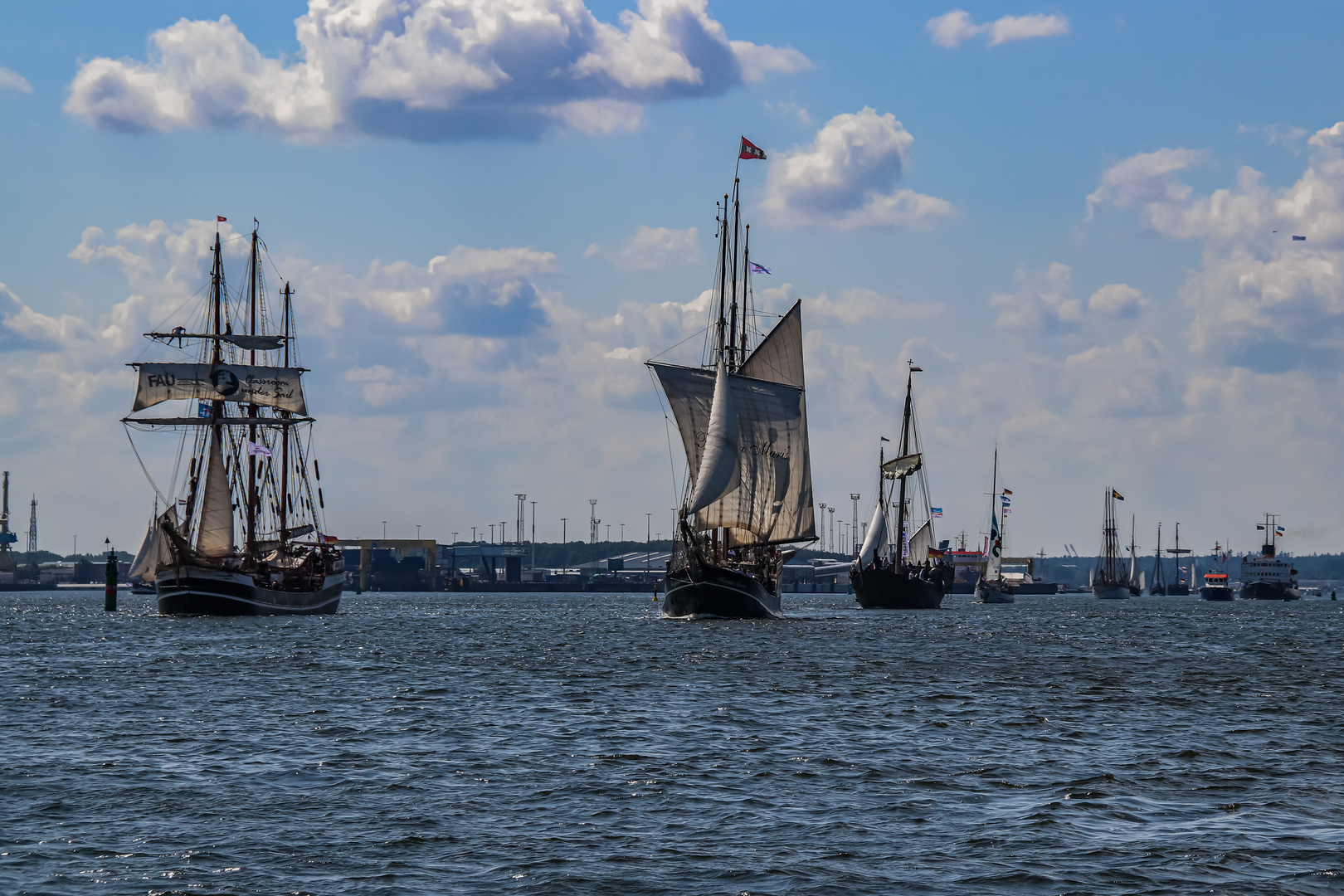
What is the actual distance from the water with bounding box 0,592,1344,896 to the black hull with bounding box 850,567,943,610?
8653 cm

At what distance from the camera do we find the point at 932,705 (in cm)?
4216

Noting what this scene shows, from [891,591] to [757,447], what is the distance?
2348 inches

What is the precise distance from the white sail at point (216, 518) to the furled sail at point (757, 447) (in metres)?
33.3

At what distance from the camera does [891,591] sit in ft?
480

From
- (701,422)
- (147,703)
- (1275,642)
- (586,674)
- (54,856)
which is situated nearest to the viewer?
(54,856)

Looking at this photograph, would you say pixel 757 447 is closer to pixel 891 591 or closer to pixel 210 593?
pixel 210 593

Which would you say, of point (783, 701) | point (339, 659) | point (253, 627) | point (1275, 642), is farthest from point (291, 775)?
point (1275, 642)

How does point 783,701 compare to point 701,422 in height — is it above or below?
below

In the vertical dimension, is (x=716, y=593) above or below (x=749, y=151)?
below

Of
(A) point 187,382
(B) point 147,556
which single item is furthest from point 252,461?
(B) point 147,556

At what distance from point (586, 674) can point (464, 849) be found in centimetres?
3116

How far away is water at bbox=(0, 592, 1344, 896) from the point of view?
2044 cm

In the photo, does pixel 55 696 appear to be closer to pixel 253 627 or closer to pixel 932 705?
pixel 932 705

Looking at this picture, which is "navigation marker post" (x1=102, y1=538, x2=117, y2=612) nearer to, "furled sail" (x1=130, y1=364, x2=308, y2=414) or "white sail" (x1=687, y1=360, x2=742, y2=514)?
"furled sail" (x1=130, y1=364, x2=308, y2=414)
